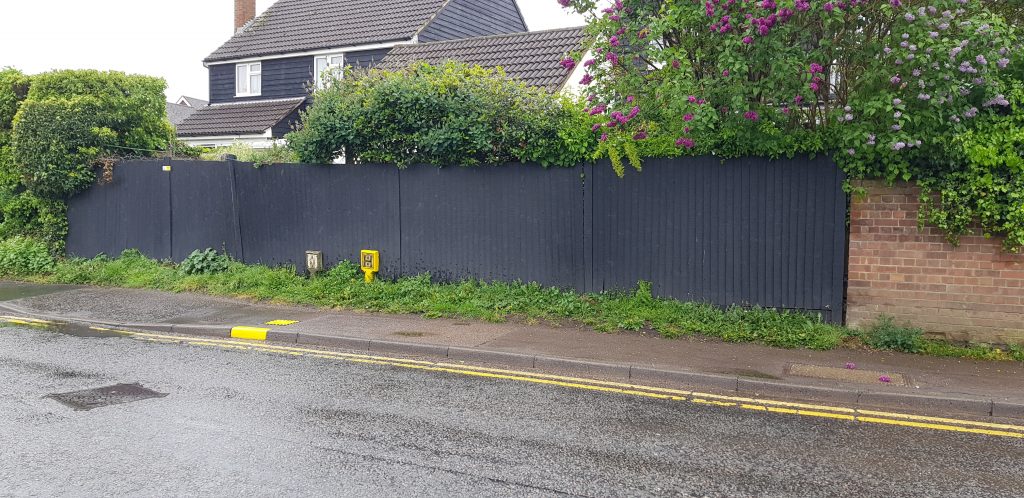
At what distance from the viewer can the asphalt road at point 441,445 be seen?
4.59 m

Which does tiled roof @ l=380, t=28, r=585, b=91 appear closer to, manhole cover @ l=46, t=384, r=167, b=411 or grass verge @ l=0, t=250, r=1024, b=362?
grass verge @ l=0, t=250, r=1024, b=362

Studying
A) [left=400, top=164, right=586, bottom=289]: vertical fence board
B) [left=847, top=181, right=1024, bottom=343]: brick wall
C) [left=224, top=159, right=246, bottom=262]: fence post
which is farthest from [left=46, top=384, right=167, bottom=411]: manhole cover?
[left=847, top=181, right=1024, bottom=343]: brick wall

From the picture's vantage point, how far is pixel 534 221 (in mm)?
10625

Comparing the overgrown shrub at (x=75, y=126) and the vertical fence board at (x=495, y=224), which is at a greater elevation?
the overgrown shrub at (x=75, y=126)

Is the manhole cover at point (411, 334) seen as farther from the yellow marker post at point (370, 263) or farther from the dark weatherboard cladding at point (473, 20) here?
the dark weatherboard cladding at point (473, 20)

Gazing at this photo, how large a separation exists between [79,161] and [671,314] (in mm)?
11230

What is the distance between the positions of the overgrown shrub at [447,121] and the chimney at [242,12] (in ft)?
63.8

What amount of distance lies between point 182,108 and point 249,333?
132 feet

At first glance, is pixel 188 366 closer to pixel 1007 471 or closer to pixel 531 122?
pixel 531 122

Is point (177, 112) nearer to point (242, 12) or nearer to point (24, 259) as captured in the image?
point (242, 12)

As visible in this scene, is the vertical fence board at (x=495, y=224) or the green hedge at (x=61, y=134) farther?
the green hedge at (x=61, y=134)

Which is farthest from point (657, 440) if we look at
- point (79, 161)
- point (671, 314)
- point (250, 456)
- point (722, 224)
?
point (79, 161)

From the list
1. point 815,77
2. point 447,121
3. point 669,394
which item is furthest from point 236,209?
point 815,77

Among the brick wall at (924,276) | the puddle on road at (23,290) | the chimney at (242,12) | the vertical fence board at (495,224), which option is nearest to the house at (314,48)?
the chimney at (242,12)
